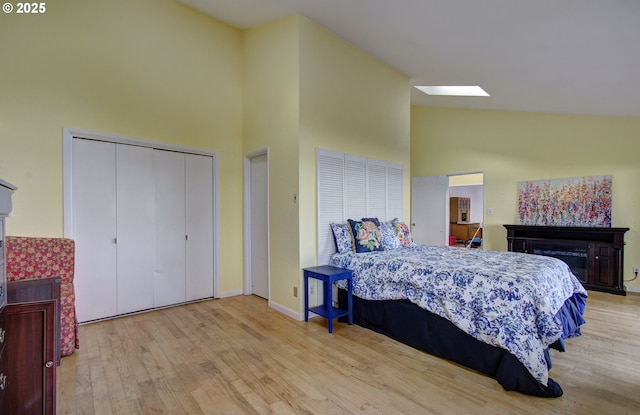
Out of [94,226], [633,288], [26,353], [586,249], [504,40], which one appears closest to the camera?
[26,353]

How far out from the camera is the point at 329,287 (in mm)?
3070

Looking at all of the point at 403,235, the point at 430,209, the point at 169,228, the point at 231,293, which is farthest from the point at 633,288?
the point at 169,228

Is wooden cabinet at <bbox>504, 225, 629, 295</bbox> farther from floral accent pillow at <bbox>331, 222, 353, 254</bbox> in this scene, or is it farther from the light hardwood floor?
floral accent pillow at <bbox>331, 222, 353, 254</bbox>

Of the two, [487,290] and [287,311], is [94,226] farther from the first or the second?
[487,290]

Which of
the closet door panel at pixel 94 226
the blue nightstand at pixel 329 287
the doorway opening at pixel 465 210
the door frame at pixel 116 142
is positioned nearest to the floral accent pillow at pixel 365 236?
the blue nightstand at pixel 329 287

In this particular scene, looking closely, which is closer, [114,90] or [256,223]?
[114,90]

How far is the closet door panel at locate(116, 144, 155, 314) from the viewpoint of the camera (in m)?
3.50

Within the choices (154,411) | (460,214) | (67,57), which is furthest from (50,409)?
(460,214)

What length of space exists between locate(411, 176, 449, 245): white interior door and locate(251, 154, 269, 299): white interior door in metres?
3.73

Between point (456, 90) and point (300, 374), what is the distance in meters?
4.76

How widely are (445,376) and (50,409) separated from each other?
7.91 ft

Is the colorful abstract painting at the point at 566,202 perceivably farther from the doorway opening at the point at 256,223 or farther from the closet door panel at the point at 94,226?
the closet door panel at the point at 94,226

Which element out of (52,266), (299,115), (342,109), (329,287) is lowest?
(329,287)

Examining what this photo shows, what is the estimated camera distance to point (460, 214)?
1089 centimetres
